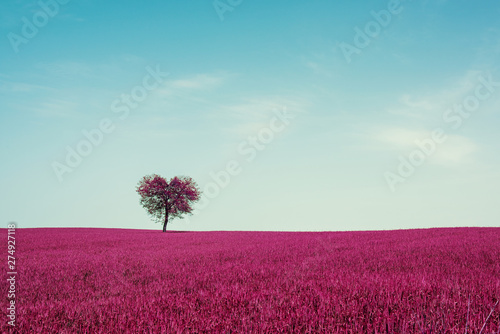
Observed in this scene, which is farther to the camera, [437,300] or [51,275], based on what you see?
[51,275]

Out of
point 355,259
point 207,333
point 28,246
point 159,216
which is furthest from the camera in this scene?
point 159,216

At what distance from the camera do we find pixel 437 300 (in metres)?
3.69

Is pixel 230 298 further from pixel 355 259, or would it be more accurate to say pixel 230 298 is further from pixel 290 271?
pixel 355 259

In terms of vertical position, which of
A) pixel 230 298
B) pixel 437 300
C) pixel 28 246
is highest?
pixel 437 300

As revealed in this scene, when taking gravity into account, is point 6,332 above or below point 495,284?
below

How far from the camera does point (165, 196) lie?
33812mm

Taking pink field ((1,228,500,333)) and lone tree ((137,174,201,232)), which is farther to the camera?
lone tree ((137,174,201,232))

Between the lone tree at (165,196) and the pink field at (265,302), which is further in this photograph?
the lone tree at (165,196)

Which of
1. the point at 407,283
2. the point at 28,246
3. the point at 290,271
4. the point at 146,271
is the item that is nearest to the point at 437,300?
the point at 407,283

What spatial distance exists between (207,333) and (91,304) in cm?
222

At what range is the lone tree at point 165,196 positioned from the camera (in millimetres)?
33844

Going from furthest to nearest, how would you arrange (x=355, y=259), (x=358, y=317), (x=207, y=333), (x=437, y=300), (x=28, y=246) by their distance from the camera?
(x=28, y=246)
(x=355, y=259)
(x=437, y=300)
(x=358, y=317)
(x=207, y=333)

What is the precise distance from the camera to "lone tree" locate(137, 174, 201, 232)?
3384cm

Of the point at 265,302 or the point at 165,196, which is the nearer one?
the point at 265,302
